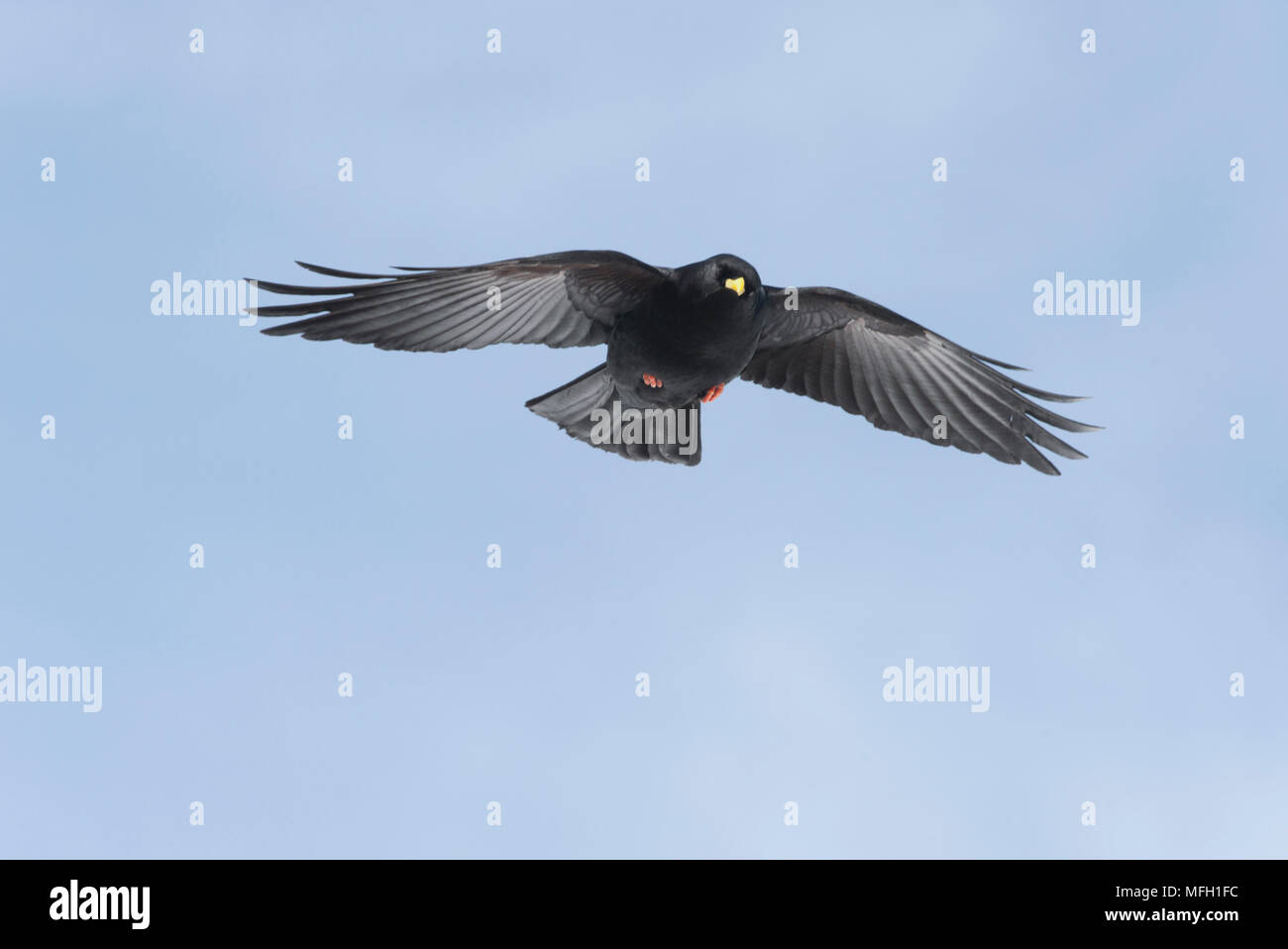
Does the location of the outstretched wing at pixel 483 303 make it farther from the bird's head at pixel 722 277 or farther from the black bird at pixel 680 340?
the bird's head at pixel 722 277

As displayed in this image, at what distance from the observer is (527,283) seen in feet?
40.6

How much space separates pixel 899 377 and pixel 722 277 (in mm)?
3090

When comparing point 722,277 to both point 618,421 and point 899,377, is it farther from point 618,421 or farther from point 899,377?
point 899,377

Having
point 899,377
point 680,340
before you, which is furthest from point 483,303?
point 899,377

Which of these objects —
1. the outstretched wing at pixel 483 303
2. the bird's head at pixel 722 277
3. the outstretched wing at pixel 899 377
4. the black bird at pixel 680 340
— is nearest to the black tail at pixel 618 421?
the black bird at pixel 680 340

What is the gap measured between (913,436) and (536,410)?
3783mm

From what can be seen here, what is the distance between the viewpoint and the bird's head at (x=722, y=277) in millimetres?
11891

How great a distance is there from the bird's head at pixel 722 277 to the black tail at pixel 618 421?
150 cm

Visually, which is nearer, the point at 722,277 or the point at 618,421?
the point at 722,277

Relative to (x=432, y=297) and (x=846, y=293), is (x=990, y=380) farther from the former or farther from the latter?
(x=432, y=297)

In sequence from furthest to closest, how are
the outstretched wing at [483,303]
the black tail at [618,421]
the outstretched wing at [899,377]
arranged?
the outstretched wing at [899,377]
the black tail at [618,421]
the outstretched wing at [483,303]

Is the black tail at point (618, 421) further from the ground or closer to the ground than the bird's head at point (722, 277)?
closer to the ground

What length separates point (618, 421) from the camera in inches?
533

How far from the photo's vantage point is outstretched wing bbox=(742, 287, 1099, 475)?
13.5 meters
